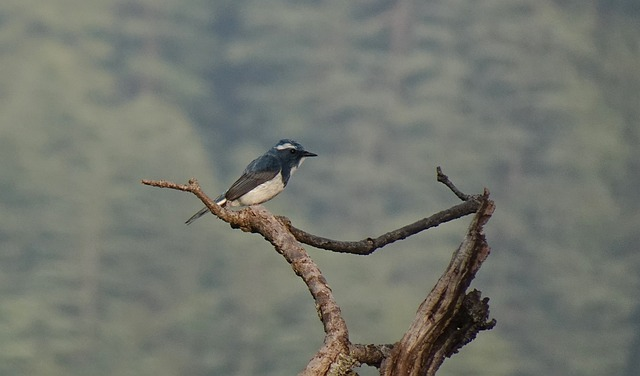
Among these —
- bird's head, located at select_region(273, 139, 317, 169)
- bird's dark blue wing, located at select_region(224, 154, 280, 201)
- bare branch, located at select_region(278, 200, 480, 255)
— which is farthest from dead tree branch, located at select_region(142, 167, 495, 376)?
bird's head, located at select_region(273, 139, 317, 169)

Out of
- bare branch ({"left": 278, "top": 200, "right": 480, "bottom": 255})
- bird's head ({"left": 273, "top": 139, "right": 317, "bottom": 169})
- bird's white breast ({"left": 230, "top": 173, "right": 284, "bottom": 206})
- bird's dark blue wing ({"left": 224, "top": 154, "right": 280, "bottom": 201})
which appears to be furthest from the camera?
bird's head ({"left": 273, "top": 139, "right": 317, "bottom": 169})

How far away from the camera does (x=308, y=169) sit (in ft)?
305

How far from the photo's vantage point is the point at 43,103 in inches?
3797

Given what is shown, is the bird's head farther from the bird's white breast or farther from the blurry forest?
the blurry forest

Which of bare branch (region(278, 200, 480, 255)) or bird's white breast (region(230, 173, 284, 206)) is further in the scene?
bird's white breast (region(230, 173, 284, 206))

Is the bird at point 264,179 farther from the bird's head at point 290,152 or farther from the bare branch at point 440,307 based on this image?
the bare branch at point 440,307

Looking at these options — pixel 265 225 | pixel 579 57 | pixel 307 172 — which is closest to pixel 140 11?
pixel 307 172

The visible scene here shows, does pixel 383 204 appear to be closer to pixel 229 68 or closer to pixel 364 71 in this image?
pixel 364 71

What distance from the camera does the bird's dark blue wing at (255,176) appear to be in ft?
38.7

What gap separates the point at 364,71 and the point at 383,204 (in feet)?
49.4

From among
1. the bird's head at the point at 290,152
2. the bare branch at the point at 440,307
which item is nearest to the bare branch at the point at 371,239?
the bare branch at the point at 440,307

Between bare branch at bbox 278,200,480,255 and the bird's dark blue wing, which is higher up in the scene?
the bird's dark blue wing

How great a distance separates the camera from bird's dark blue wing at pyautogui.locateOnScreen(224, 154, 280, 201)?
11.8 metres

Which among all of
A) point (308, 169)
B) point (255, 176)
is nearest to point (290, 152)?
point (255, 176)
